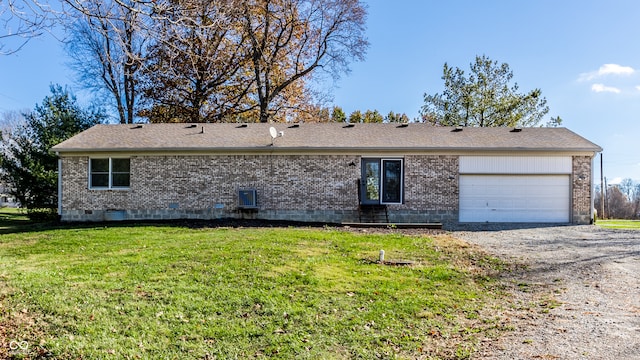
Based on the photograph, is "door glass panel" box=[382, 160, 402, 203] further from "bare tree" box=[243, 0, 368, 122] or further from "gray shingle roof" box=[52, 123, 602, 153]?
"bare tree" box=[243, 0, 368, 122]

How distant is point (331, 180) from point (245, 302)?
950 cm

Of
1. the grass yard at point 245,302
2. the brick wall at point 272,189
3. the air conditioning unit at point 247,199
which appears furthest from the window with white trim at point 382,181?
the grass yard at point 245,302

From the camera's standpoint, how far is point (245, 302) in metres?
5.31

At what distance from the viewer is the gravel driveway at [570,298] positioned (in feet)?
13.7

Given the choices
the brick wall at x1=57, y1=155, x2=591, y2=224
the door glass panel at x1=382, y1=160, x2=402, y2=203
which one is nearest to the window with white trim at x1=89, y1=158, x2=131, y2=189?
the brick wall at x1=57, y1=155, x2=591, y2=224

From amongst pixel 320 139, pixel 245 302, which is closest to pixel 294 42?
pixel 320 139

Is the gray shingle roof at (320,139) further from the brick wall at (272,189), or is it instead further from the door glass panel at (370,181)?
the door glass panel at (370,181)

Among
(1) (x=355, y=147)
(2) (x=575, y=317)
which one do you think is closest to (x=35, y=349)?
(2) (x=575, y=317)

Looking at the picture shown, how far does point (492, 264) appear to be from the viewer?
311 inches

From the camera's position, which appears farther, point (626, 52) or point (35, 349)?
point (626, 52)

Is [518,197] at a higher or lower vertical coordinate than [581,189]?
lower

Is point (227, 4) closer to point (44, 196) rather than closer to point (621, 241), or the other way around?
point (621, 241)

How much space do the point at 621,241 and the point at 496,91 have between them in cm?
1907

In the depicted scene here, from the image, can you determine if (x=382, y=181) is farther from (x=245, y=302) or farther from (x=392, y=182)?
(x=245, y=302)
